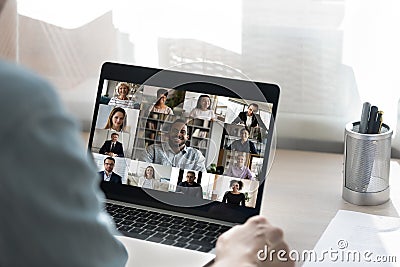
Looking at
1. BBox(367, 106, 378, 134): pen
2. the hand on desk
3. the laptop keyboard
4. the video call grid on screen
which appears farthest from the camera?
BBox(367, 106, 378, 134): pen

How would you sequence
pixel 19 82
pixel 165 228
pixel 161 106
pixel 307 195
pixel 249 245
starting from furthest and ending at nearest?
pixel 307 195, pixel 161 106, pixel 165 228, pixel 249 245, pixel 19 82

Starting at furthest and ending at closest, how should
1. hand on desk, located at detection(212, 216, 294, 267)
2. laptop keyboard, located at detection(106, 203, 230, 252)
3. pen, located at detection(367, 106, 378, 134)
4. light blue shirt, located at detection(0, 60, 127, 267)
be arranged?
pen, located at detection(367, 106, 378, 134) → laptop keyboard, located at detection(106, 203, 230, 252) → hand on desk, located at detection(212, 216, 294, 267) → light blue shirt, located at detection(0, 60, 127, 267)

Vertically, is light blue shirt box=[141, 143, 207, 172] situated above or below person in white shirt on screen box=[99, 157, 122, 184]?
above

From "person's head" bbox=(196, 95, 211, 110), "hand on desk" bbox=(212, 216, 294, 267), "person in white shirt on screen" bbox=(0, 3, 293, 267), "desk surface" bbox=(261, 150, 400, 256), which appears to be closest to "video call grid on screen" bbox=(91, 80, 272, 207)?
"person's head" bbox=(196, 95, 211, 110)

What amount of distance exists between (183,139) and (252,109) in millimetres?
120

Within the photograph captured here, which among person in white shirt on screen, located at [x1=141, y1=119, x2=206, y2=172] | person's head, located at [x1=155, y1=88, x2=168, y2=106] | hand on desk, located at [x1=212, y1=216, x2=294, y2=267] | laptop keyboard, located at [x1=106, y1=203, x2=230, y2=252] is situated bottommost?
laptop keyboard, located at [x1=106, y1=203, x2=230, y2=252]

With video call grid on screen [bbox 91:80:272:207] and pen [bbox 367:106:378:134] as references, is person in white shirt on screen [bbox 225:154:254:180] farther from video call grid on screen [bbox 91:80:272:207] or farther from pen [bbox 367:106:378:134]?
pen [bbox 367:106:378:134]

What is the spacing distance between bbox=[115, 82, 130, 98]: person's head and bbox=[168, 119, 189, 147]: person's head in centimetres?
10

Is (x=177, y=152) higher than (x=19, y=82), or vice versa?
(x=19, y=82)

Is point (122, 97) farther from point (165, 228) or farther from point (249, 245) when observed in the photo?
point (249, 245)

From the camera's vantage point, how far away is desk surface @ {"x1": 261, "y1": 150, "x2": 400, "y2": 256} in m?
1.21

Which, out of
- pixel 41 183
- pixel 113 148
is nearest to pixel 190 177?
pixel 113 148

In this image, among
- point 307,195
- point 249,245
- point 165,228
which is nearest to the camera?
point 249,245

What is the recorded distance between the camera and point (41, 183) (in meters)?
0.51
